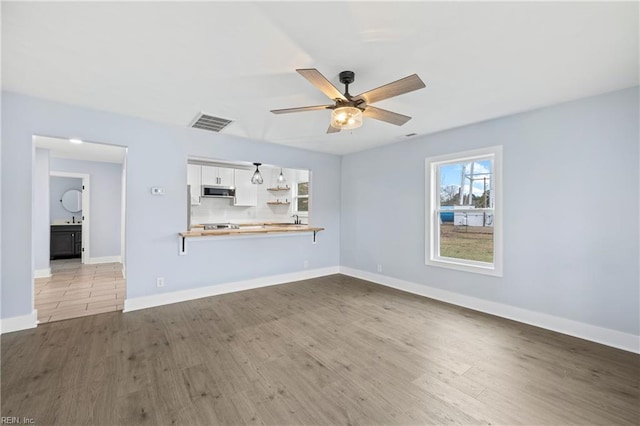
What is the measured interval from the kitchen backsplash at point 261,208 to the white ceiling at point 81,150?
199 centimetres

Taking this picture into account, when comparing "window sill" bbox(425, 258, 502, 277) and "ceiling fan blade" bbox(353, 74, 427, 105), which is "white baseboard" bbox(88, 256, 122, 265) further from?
"ceiling fan blade" bbox(353, 74, 427, 105)

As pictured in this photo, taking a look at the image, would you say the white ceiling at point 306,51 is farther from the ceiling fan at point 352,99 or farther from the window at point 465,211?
the window at point 465,211

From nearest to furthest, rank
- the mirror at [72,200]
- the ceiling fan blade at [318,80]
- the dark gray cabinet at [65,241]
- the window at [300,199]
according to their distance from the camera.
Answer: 1. the ceiling fan blade at [318,80]
2. the dark gray cabinet at [65,241]
3. the mirror at [72,200]
4. the window at [300,199]

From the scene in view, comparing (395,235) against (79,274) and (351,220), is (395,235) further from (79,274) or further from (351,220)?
(79,274)

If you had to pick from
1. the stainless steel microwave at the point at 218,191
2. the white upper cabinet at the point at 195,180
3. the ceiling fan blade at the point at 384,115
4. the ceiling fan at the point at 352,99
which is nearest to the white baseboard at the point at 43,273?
the white upper cabinet at the point at 195,180

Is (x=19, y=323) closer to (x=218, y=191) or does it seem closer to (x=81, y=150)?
(x=81, y=150)

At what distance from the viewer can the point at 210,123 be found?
375 centimetres

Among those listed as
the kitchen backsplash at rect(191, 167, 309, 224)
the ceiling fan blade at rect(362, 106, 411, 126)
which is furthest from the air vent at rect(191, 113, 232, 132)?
the kitchen backsplash at rect(191, 167, 309, 224)

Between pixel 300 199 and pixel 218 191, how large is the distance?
2.19 meters

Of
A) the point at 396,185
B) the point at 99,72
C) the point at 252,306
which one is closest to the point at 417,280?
the point at 396,185

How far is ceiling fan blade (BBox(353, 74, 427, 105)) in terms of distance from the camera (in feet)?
6.36

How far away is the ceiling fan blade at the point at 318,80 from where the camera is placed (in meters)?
1.87

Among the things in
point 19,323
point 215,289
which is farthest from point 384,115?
point 19,323

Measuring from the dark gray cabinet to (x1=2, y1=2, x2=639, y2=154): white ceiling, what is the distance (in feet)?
17.9
